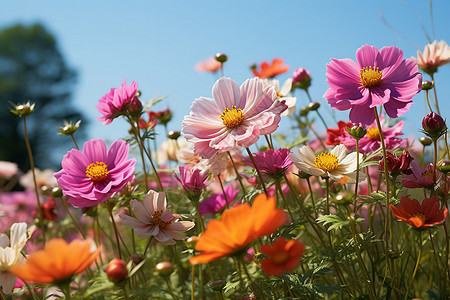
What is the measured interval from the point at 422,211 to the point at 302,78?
64cm

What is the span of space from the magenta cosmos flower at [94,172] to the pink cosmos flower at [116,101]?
7 centimetres

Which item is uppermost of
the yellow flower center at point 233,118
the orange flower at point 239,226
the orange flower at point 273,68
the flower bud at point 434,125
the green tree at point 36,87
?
the green tree at point 36,87

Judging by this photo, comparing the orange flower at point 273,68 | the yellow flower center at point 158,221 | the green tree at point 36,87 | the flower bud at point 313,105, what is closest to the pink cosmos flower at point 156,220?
the yellow flower center at point 158,221

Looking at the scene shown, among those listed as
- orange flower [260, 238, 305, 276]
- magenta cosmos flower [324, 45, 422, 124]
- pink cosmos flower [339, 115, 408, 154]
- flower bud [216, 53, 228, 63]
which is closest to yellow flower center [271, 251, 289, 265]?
orange flower [260, 238, 305, 276]

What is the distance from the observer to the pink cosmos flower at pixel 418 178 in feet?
2.36

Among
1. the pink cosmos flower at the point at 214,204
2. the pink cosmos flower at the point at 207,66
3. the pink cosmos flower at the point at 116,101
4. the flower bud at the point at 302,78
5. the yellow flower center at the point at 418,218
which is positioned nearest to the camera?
the yellow flower center at the point at 418,218

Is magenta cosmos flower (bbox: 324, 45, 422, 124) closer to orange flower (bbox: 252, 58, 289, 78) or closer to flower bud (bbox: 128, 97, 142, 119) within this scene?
flower bud (bbox: 128, 97, 142, 119)

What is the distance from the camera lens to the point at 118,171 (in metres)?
0.80

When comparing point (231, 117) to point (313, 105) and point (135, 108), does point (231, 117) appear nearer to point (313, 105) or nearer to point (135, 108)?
point (135, 108)

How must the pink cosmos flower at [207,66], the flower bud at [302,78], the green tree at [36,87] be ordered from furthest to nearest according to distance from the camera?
the green tree at [36,87] < the pink cosmos flower at [207,66] < the flower bud at [302,78]

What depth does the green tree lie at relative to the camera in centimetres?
1112

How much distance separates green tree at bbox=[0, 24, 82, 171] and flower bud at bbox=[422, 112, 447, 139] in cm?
1101

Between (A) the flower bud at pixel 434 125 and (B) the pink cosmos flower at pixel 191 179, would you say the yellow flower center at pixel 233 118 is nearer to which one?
(B) the pink cosmos flower at pixel 191 179

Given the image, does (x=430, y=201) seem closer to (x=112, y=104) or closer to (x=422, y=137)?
(x=422, y=137)
